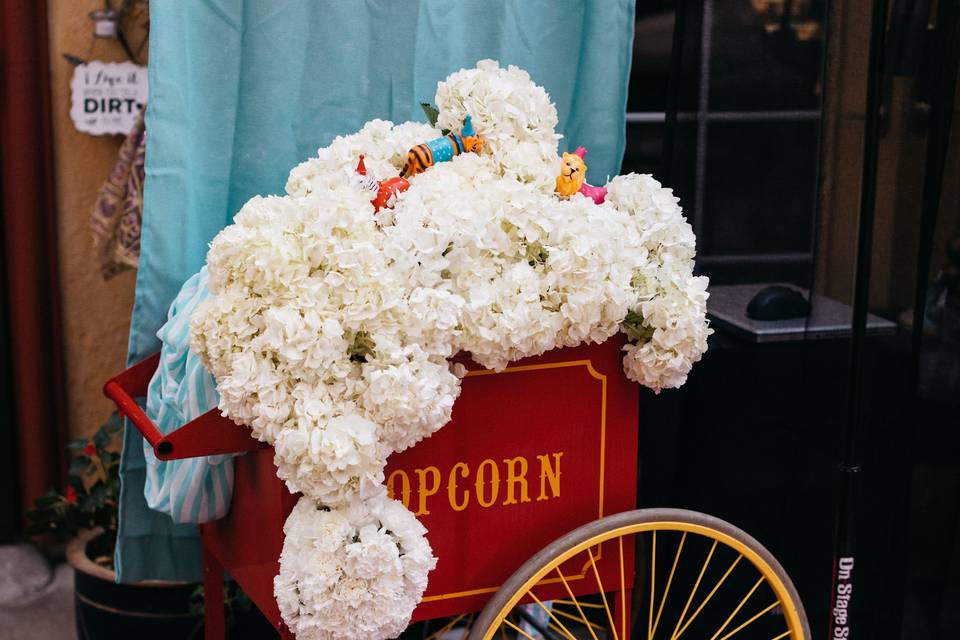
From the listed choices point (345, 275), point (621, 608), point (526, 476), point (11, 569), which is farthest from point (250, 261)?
point (11, 569)

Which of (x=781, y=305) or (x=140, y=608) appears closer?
(x=781, y=305)

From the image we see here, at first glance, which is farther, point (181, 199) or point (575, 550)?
point (181, 199)

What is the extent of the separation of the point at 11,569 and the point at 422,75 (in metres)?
2.16

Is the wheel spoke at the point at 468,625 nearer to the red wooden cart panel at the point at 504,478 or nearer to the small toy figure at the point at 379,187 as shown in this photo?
the red wooden cart panel at the point at 504,478

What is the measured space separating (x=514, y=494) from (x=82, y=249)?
202 centimetres

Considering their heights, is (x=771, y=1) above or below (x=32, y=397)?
above

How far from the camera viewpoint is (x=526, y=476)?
2.11 m

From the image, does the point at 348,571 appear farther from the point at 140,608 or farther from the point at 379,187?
the point at 140,608

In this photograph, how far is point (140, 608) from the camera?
301 centimetres

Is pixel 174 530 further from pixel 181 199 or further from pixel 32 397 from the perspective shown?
pixel 32 397

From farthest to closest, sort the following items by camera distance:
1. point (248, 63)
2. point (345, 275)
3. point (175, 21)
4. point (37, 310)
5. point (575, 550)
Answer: point (37, 310) < point (248, 63) < point (175, 21) < point (575, 550) < point (345, 275)

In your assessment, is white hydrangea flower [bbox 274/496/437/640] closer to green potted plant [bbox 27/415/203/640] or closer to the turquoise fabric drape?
the turquoise fabric drape

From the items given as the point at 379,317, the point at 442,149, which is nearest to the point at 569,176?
the point at 442,149

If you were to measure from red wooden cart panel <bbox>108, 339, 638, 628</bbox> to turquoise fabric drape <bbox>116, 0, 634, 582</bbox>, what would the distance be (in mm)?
579
